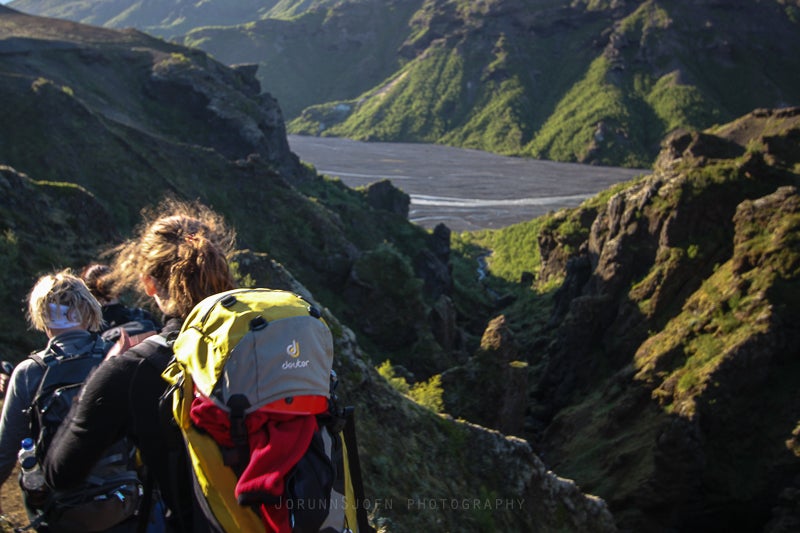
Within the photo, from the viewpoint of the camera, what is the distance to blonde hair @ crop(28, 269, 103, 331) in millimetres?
3645

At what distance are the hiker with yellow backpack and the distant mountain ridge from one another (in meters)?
117

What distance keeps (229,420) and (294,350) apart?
0.39 meters

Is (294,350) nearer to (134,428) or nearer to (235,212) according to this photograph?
(134,428)

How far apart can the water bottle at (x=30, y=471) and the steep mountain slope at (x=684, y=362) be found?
12183mm

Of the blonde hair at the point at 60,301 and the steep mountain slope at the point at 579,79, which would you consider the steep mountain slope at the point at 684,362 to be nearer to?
the blonde hair at the point at 60,301

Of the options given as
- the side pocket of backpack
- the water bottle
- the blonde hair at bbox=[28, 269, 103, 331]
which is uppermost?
the blonde hair at bbox=[28, 269, 103, 331]

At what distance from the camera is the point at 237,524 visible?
2797mm

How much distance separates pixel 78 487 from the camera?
3.20 m

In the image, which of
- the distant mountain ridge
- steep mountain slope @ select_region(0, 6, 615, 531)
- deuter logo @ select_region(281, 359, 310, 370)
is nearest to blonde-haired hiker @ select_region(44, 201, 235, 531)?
deuter logo @ select_region(281, 359, 310, 370)

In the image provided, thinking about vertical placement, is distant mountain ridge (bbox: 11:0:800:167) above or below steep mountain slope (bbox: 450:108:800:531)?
above

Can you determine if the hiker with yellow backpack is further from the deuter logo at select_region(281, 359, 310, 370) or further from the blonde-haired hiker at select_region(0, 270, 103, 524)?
the blonde-haired hiker at select_region(0, 270, 103, 524)

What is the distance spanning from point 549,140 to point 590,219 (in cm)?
9188

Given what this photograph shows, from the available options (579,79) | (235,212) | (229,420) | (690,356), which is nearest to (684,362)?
(690,356)

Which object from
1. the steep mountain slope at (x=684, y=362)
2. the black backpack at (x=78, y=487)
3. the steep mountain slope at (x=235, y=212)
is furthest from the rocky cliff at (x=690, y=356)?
the black backpack at (x=78, y=487)
